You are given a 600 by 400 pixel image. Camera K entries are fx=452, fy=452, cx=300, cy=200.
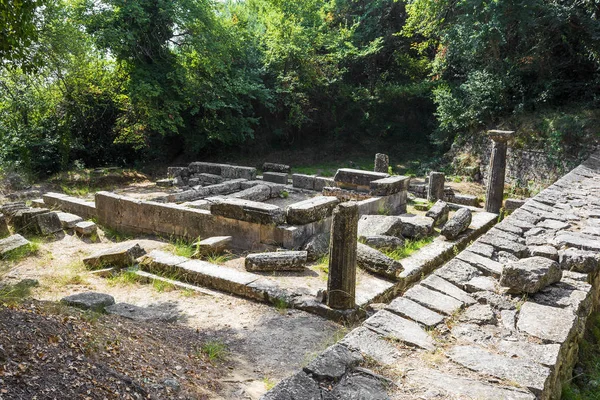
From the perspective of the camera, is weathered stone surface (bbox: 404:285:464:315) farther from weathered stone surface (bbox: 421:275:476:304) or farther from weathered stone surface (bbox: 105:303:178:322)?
weathered stone surface (bbox: 105:303:178:322)

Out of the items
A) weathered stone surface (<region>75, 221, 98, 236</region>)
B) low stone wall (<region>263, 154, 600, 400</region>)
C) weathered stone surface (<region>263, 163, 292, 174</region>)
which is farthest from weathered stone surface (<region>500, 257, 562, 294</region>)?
weathered stone surface (<region>263, 163, 292, 174</region>)

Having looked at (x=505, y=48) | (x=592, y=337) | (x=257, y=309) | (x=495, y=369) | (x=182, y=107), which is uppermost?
(x=505, y=48)

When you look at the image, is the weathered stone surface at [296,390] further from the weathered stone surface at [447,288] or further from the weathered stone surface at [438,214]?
the weathered stone surface at [438,214]

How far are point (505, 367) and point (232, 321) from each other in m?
3.45

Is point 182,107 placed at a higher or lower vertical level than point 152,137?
higher

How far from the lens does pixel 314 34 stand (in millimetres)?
19750

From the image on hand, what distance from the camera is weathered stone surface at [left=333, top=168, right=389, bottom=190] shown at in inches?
458

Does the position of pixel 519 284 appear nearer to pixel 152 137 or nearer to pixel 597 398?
pixel 597 398

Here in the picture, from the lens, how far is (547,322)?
3545mm

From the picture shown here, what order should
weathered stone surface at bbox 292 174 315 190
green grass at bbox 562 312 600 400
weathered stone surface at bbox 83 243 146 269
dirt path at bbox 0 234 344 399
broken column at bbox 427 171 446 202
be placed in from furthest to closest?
weathered stone surface at bbox 292 174 315 190 → broken column at bbox 427 171 446 202 → weathered stone surface at bbox 83 243 146 269 → dirt path at bbox 0 234 344 399 → green grass at bbox 562 312 600 400

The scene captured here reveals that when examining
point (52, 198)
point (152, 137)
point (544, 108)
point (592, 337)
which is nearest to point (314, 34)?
point (152, 137)

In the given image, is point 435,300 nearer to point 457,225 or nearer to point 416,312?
point 416,312

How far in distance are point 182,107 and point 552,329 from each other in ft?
54.1

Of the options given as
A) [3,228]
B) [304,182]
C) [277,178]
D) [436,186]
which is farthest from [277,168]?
[3,228]
